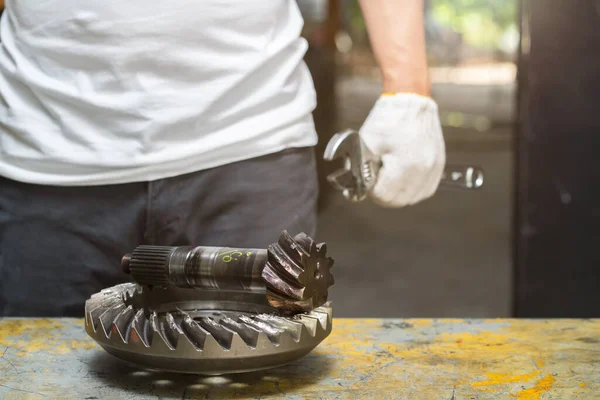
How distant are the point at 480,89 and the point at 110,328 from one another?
43.7ft

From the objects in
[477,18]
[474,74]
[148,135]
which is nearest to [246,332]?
[148,135]

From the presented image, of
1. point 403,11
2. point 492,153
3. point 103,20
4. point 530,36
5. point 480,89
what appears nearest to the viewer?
point 103,20

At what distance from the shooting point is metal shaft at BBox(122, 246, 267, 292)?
735 mm

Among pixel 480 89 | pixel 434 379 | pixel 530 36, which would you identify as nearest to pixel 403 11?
pixel 434 379

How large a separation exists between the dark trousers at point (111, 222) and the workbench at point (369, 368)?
134 mm

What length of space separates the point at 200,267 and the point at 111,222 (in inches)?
13.8

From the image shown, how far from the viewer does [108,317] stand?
0.73 metres

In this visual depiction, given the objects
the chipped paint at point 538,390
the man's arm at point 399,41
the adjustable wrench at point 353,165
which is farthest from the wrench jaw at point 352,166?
the chipped paint at point 538,390

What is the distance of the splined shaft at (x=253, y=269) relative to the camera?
2.27 feet

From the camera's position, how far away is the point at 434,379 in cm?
75

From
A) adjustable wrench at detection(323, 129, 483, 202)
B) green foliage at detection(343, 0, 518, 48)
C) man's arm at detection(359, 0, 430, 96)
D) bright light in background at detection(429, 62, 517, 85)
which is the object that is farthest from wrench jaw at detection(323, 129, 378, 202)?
green foliage at detection(343, 0, 518, 48)

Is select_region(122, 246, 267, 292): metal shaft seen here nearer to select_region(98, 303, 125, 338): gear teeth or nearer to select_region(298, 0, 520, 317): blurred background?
select_region(98, 303, 125, 338): gear teeth

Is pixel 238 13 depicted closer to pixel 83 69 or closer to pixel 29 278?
pixel 83 69

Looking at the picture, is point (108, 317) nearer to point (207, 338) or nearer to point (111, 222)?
point (207, 338)
